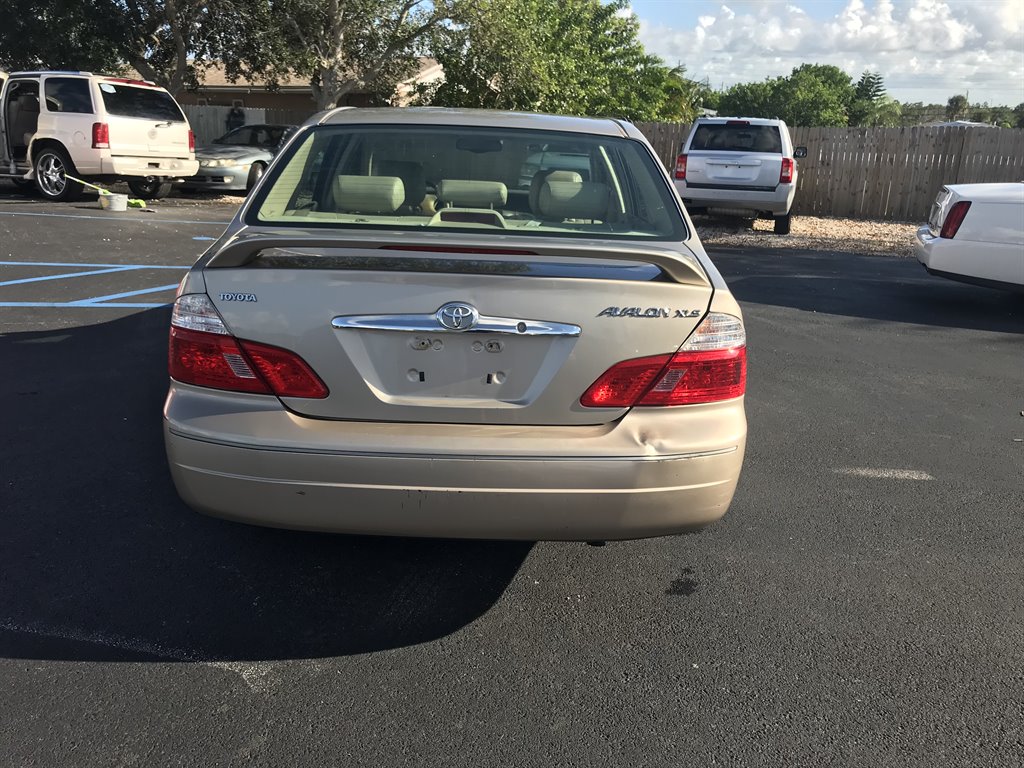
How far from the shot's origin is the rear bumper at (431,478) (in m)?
2.60

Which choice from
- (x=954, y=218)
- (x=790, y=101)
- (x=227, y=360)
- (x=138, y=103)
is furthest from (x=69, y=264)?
(x=790, y=101)

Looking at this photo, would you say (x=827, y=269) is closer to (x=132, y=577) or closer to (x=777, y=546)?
(x=777, y=546)

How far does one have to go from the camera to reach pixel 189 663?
2.71 m

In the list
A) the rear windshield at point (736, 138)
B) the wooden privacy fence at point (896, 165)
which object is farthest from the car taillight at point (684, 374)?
the wooden privacy fence at point (896, 165)

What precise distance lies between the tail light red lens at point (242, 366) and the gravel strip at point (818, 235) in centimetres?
1071

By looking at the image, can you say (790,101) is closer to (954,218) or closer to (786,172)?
(786,172)

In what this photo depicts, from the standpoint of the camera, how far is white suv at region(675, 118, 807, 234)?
43.2 ft

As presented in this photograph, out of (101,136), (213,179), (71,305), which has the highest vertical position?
(101,136)

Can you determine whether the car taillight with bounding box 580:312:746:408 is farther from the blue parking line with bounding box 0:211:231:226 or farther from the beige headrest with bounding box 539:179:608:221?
the blue parking line with bounding box 0:211:231:226

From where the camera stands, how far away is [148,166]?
585 inches

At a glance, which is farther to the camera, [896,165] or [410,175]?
[896,165]

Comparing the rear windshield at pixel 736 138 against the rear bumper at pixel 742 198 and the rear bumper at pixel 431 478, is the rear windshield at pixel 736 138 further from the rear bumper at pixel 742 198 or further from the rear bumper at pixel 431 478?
the rear bumper at pixel 431 478

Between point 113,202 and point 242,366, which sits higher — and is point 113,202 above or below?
below

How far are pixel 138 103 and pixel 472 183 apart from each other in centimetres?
1309
